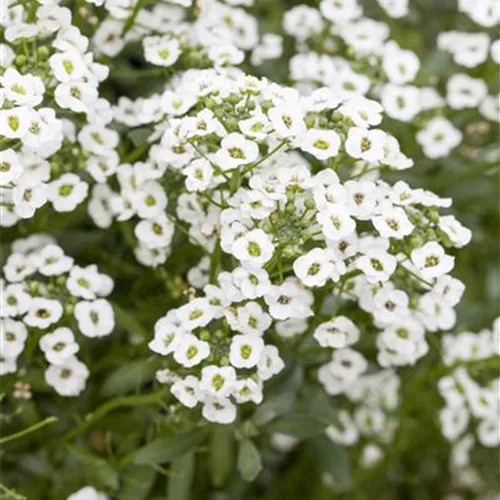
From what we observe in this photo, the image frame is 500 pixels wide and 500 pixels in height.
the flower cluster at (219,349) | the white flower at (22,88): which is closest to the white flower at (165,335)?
the flower cluster at (219,349)

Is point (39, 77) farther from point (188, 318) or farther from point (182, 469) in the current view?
point (182, 469)

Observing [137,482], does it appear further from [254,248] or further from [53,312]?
[254,248]

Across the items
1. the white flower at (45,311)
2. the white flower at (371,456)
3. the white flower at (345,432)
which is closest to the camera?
the white flower at (45,311)

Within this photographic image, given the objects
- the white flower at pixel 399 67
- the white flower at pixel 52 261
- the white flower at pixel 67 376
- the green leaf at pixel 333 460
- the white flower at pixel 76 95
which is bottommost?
the green leaf at pixel 333 460

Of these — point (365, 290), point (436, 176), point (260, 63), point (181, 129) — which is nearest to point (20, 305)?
point (181, 129)

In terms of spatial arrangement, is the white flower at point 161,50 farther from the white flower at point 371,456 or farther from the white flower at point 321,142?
the white flower at point 371,456

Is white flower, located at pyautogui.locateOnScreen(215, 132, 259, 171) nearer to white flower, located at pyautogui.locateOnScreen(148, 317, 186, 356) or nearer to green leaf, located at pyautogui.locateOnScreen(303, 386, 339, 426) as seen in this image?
white flower, located at pyautogui.locateOnScreen(148, 317, 186, 356)

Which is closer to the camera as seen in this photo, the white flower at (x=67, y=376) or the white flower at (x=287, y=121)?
the white flower at (x=287, y=121)
